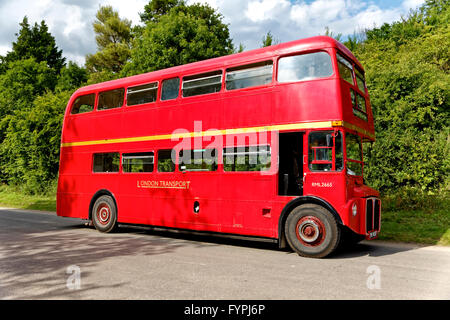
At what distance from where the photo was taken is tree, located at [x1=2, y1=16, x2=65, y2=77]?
134 ft

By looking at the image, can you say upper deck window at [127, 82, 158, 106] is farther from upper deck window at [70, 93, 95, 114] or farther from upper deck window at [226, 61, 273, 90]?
upper deck window at [226, 61, 273, 90]

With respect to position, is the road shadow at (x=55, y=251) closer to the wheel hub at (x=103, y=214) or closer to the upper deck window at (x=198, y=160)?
the wheel hub at (x=103, y=214)

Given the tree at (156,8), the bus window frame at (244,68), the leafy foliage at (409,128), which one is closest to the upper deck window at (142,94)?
the bus window frame at (244,68)

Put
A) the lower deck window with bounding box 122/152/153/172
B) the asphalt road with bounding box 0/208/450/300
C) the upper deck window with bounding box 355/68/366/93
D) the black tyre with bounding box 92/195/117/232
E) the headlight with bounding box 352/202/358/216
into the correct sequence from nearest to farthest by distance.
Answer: the asphalt road with bounding box 0/208/450/300 → the headlight with bounding box 352/202/358/216 → the upper deck window with bounding box 355/68/366/93 → the lower deck window with bounding box 122/152/153/172 → the black tyre with bounding box 92/195/117/232

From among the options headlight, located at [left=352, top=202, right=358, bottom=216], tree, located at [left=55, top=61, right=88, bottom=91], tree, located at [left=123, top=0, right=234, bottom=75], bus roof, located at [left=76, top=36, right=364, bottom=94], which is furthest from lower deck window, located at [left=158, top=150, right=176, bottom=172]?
tree, located at [left=55, top=61, right=88, bottom=91]

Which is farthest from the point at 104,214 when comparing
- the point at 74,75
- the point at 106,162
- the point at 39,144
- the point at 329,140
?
the point at 74,75

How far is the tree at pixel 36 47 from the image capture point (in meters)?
40.9

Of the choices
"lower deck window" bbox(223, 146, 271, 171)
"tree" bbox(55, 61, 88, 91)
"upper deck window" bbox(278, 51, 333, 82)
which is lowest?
"lower deck window" bbox(223, 146, 271, 171)

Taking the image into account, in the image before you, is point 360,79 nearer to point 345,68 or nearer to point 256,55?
point 345,68

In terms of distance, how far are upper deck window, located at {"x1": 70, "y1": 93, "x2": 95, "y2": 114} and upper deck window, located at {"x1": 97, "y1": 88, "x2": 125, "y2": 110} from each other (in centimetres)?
38

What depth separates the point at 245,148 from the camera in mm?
8094

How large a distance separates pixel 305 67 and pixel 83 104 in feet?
23.9

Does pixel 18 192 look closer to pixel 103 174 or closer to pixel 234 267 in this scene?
pixel 103 174
